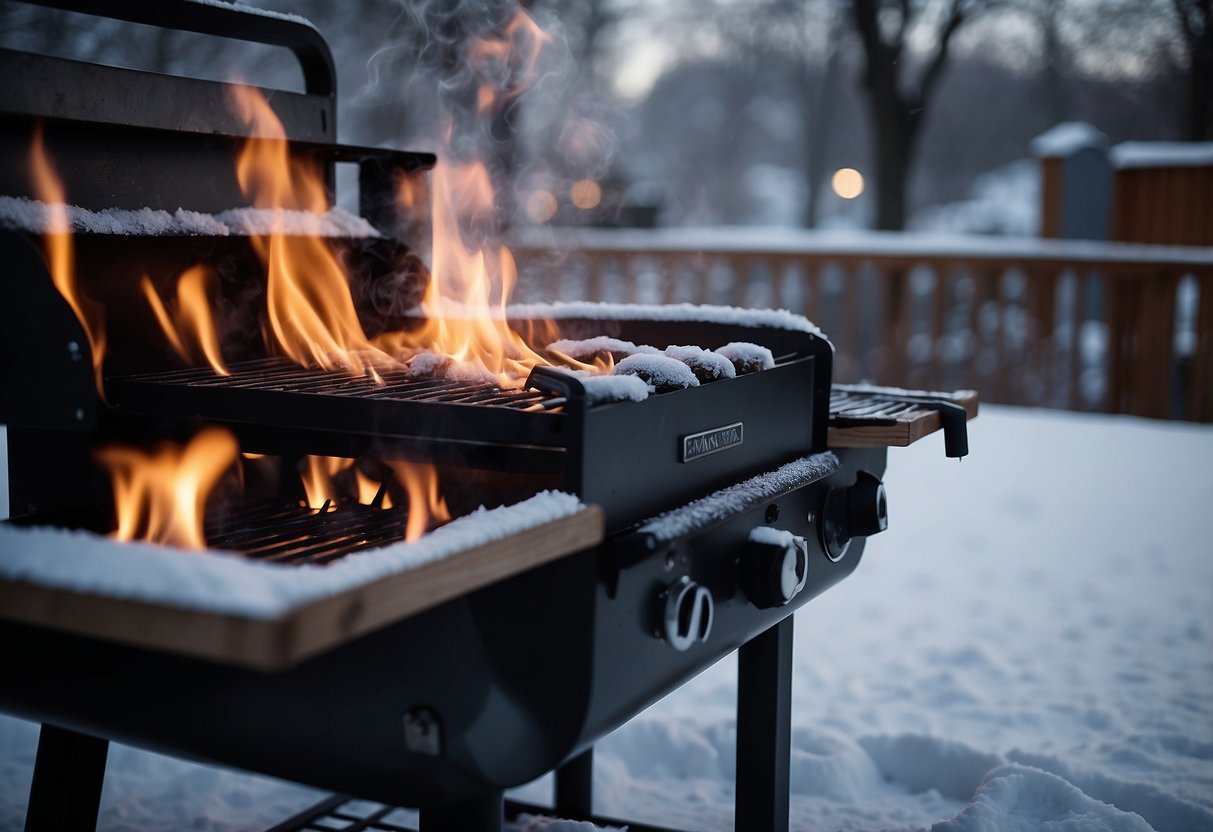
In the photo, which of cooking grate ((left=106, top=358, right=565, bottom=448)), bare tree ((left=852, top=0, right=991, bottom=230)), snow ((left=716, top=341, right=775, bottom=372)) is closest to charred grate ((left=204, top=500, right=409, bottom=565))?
cooking grate ((left=106, top=358, right=565, bottom=448))

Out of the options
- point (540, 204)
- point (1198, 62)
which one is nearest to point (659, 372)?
point (540, 204)

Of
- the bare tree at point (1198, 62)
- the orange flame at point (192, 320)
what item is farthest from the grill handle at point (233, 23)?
the bare tree at point (1198, 62)

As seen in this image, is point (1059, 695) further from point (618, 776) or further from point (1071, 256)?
point (1071, 256)

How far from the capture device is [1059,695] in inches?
122

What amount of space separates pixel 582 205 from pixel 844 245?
569cm

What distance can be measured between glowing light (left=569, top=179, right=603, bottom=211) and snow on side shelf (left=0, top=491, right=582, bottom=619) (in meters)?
11.0

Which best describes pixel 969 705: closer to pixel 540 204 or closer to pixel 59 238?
pixel 59 238

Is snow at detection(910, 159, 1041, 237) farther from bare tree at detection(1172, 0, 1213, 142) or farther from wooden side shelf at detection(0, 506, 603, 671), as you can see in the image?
wooden side shelf at detection(0, 506, 603, 671)

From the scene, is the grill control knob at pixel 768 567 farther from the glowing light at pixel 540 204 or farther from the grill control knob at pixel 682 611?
the glowing light at pixel 540 204

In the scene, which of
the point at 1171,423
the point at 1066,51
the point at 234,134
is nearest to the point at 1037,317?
the point at 1171,423

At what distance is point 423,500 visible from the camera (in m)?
1.54

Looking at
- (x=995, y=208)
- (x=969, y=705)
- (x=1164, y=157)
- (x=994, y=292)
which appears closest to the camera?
(x=969, y=705)

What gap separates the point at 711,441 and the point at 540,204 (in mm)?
12653

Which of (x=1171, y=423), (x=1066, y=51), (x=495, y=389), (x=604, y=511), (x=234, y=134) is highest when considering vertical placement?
(x=1066, y=51)
